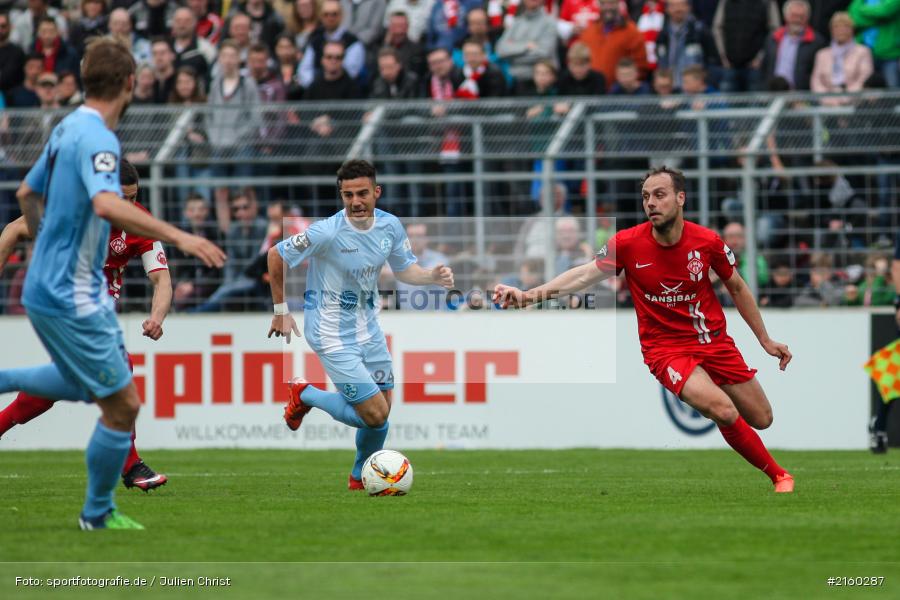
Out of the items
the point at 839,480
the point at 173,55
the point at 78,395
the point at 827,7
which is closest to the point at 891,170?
the point at 827,7

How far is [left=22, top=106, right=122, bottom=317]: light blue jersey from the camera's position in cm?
769

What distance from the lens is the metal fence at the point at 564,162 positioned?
57.3 ft

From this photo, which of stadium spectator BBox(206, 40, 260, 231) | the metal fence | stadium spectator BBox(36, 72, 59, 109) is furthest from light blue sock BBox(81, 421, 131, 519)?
stadium spectator BBox(36, 72, 59, 109)

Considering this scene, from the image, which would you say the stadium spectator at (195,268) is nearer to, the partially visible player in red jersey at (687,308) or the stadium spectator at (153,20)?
the stadium spectator at (153,20)

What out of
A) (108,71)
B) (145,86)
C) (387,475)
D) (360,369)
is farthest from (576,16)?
(108,71)

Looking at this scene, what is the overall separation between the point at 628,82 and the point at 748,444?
880 centimetres

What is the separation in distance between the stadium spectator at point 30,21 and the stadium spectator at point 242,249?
20.0 ft

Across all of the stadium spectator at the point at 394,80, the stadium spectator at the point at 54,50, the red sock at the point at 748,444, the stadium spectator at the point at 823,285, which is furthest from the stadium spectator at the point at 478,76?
the red sock at the point at 748,444

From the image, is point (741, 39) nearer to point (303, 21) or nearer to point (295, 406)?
point (303, 21)

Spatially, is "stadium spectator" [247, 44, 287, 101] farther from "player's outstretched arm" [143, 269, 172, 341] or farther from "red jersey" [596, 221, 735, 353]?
"red jersey" [596, 221, 735, 353]

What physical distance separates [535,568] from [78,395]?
112 inches

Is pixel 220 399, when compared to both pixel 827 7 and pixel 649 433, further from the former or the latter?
pixel 827 7

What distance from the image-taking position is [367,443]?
11562 mm

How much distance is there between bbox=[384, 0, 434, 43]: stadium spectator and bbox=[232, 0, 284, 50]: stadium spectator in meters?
1.69
